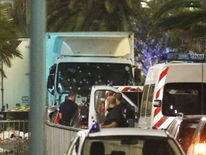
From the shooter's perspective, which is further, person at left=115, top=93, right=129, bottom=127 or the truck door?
the truck door

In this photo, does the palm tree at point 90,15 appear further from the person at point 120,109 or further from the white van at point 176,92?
the white van at point 176,92

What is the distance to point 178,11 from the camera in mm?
21969

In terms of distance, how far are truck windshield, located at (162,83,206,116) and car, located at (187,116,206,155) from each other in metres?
3.86

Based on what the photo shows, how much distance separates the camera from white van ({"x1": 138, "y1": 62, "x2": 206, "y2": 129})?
1518 cm

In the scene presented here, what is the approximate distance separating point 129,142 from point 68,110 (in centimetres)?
1091

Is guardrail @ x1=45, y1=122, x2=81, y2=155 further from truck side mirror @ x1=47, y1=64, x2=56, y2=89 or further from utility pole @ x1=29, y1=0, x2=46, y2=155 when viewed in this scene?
truck side mirror @ x1=47, y1=64, x2=56, y2=89

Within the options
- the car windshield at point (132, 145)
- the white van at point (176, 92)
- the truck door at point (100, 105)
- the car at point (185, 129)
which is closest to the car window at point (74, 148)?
the car windshield at point (132, 145)

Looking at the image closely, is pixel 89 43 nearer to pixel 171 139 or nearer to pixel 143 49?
pixel 171 139

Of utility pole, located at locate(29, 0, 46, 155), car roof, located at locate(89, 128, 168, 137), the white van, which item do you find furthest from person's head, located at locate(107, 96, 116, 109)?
utility pole, located at locate(29, 0, 46, 155)

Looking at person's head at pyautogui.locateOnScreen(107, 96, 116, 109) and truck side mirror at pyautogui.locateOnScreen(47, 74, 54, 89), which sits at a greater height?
truck side mirror at pyautogui.locateOnScreen(47, 74, 54, 89)

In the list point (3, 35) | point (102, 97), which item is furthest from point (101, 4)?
point (3, 35)

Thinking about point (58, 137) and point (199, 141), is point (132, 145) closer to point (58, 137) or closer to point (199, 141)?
point (199, 141)

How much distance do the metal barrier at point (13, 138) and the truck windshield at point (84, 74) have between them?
12.0 feet

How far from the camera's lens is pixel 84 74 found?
2295 cm
